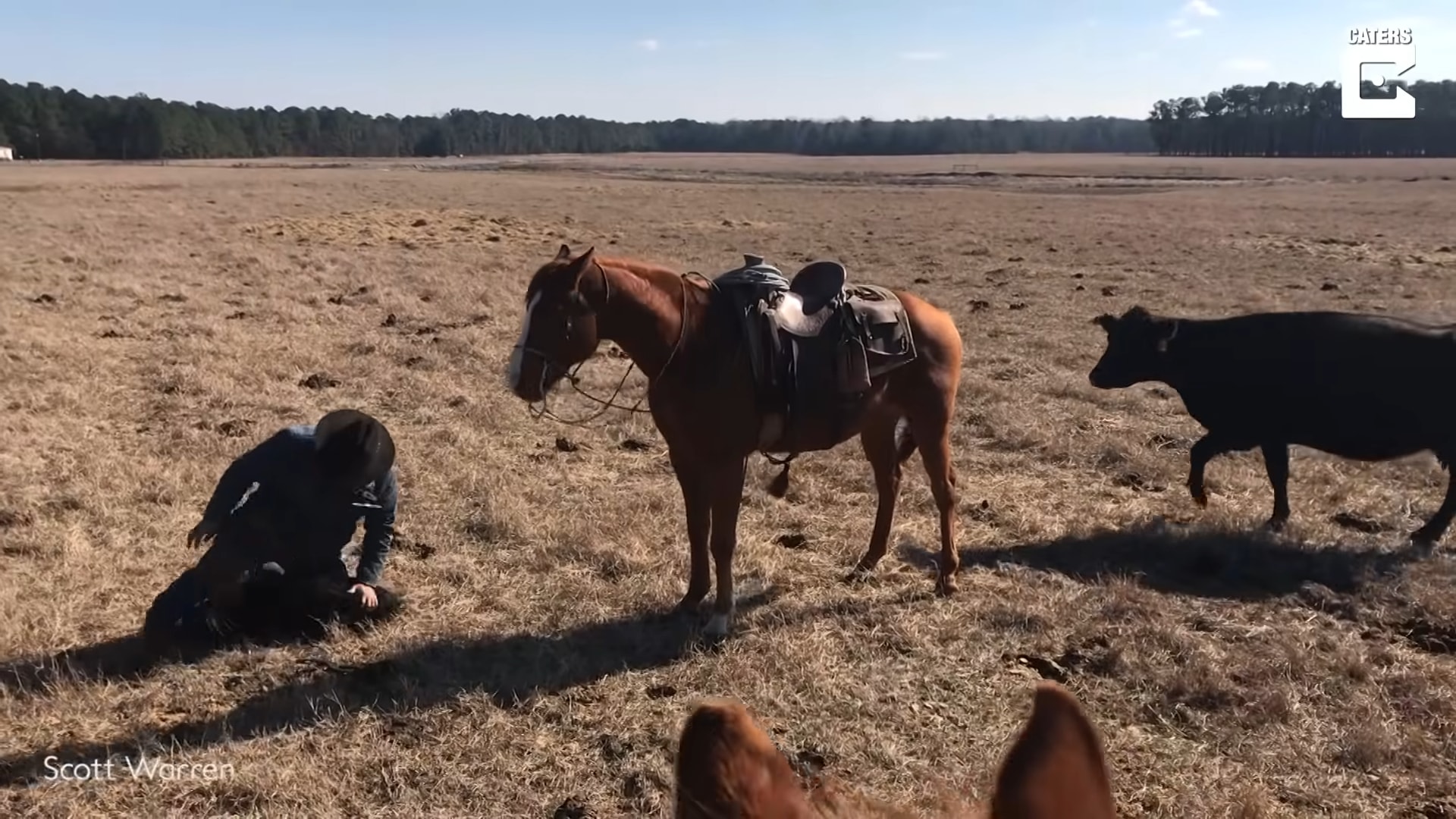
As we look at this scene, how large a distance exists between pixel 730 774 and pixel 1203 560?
5.12 m

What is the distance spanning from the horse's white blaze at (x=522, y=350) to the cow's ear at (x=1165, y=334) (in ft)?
14.5

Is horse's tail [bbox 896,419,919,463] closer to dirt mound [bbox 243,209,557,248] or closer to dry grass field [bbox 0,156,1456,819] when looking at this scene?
dry grass field [bbox 0,156,1456,819]

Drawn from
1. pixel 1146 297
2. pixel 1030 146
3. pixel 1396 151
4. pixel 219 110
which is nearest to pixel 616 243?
pixel 1146 297

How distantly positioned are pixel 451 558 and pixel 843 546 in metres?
2.35

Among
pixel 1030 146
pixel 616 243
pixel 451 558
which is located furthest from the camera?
pixel 1030 146

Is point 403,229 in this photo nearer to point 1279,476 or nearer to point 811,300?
point 811,300

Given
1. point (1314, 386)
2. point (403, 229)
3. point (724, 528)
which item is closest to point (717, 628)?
point (724, 528)

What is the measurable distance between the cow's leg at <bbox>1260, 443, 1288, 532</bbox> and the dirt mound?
17641 mm

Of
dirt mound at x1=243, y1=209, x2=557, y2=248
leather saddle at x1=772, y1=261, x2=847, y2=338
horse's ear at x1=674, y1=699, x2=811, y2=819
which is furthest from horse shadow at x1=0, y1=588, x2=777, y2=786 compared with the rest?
dirt mound at x1=243, y1=209, x2=557, y2=248

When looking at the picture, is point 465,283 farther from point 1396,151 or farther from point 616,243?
point 1396,151

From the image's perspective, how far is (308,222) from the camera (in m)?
22.8

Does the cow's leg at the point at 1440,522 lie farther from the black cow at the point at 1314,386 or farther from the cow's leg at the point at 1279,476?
the cow's leg at the point at 1279,476

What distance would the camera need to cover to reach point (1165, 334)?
6.49 metres

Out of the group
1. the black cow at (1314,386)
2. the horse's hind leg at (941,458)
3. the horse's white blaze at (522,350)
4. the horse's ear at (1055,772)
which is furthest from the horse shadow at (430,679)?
the black cow at (1314,386)
